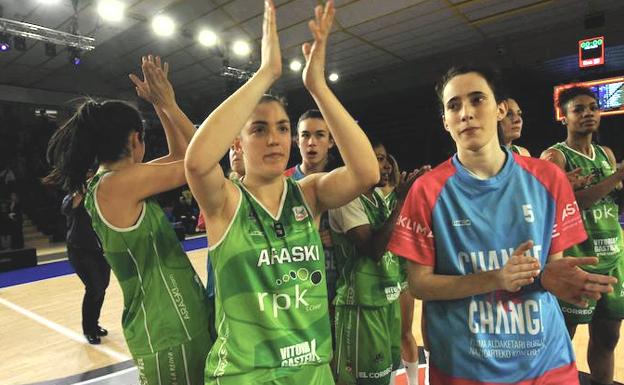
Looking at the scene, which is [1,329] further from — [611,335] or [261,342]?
[611,335]

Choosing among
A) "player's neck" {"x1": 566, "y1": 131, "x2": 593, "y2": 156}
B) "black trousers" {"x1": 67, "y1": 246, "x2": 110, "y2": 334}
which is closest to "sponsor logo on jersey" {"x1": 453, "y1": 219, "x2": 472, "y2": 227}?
"player's neck" {"x1": 566, "y1": 131, "x2": 593, "y2": 156}

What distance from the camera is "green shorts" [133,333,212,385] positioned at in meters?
1.85

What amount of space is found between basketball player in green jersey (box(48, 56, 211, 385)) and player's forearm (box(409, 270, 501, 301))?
977 millimetres

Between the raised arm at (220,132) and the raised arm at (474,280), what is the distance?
0.75m

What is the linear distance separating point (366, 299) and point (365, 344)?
0.24 metres

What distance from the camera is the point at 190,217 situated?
45.5 feet

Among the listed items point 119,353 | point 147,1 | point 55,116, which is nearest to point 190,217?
point 55,116

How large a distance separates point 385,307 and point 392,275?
18 cm

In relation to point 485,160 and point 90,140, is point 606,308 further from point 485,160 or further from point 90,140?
point 90,140

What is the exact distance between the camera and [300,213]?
1.70 metres

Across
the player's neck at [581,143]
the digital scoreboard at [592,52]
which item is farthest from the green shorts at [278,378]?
the digital scoreboard at [592,52]

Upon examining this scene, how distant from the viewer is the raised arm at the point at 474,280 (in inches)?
51.1

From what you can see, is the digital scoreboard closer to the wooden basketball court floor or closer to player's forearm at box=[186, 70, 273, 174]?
the wooden basketball court floor

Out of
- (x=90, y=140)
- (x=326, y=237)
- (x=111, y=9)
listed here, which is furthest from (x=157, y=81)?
(x=111, y=9)
